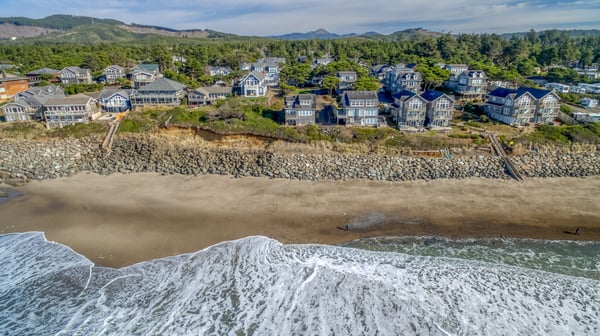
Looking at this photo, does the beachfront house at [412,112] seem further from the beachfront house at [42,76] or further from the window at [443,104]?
the beachfront house at [42,76]

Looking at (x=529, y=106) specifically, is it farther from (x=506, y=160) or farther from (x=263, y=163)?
(x=263, y=163)

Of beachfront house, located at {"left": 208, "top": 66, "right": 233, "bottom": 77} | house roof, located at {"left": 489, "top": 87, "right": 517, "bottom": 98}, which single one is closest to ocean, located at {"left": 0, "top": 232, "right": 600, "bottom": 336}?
house roof, located at {"left": 489, "top": 87, "right": 517, "bottom": 98}

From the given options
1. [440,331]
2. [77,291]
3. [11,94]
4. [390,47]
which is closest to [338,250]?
[440,331]

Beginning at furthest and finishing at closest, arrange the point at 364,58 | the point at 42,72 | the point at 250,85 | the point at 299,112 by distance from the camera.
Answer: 1. the point at 364,58
2. the point at 42,72
3. the point at 250,85
4. the point at 299,112

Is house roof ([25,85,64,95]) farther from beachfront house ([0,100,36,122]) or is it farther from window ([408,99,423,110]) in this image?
window ([408,99,423,110])

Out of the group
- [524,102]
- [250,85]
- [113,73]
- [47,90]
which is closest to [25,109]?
[47,90]

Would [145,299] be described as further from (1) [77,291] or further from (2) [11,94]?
(2) [11,94]

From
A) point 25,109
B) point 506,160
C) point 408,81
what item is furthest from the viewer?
point 408,81
